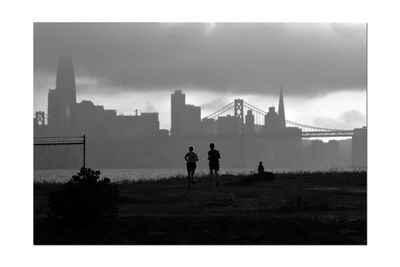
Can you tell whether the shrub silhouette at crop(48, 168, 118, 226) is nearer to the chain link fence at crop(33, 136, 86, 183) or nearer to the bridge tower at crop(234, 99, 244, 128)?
the chain link fence at crop(33, 136, 86, 183)

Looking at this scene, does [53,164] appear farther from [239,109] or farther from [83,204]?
[83,204]

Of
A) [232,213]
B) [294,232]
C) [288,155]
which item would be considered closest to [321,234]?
[294,232]

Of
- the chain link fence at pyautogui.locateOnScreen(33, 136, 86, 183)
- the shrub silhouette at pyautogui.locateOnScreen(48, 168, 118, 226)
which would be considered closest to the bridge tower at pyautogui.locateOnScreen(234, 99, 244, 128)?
the chain link fence at pyautogui.locateOnScreen(33, 136, 86, 183)

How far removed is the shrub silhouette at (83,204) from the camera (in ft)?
44.2

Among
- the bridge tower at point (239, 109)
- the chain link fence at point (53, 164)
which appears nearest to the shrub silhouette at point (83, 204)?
the chain link fence at point (53, 164)

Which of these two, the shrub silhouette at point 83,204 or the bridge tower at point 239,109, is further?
the bridge tower at point 239,109

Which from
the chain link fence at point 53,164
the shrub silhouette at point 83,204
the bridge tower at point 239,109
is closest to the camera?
the shrub silhouette at point 83,204

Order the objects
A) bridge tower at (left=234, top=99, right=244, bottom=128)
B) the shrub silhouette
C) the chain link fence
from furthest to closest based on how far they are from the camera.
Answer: bridge tower at (left=234, top=99, right=244, bottom=128) → the chain link fence → the shrub silhouette

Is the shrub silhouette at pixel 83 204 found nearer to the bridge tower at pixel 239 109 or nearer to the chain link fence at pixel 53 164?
the chain link fence at pixel 53 164

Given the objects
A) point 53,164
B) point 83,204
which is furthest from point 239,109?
point 83,204

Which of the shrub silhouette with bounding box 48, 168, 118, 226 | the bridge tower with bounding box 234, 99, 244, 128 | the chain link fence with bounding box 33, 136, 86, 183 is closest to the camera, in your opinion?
the shrub silhouette with bounding box 48, 168, 118, 226

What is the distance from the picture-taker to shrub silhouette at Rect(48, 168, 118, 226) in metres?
13.5

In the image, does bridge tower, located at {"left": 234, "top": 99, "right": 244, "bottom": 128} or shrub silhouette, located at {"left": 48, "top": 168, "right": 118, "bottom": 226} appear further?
bridge tower, located at {"left": 234, "top": 99, "right": 244, "bottom": 128}

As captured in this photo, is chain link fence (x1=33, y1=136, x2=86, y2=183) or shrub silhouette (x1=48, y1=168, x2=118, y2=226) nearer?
shrub silhouette (x1=48, y1=168, x2=118, y2=226)
